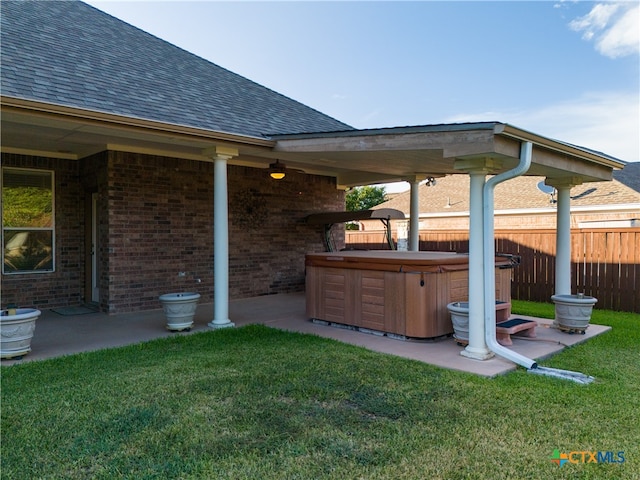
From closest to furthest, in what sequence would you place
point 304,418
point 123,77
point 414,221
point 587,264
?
point 304,418 < point 123,77 < point 587,264 < point 414,221

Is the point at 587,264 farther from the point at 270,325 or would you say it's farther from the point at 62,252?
the point at 62,252

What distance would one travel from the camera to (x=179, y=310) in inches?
249

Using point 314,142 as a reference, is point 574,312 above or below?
below

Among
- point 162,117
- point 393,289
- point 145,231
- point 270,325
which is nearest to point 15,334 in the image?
point 162,117

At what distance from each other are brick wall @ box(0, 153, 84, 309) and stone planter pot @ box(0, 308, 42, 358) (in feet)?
11.0

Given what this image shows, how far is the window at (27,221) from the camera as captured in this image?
7.77 m

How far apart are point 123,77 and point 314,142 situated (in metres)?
3.17

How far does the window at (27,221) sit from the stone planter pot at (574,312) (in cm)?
864

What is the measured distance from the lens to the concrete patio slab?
5.14m

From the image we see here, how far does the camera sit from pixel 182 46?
34.7ft

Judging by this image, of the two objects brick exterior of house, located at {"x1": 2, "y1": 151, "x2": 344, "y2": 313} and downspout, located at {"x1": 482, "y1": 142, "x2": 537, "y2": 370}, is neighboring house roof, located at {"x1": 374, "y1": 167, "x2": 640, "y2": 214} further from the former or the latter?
downspout, located at {"x1": 482, "y1": 142, "x2": 537, "y2": 370}

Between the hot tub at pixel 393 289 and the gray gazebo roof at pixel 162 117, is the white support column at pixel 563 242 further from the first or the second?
the hot tub at pixel 393 289

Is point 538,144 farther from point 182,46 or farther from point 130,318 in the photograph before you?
point 182,46

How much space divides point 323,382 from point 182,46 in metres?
9.28
